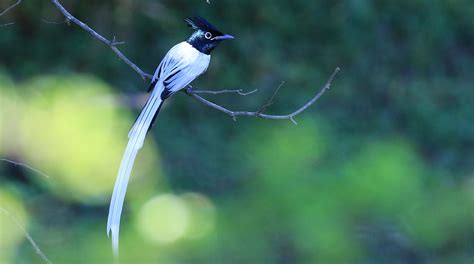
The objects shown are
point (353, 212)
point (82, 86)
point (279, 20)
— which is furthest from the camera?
point (279, 20)

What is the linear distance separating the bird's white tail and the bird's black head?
0.10 meters

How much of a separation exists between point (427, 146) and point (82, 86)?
156 centimetres

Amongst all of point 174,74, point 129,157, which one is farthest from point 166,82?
point 129,157

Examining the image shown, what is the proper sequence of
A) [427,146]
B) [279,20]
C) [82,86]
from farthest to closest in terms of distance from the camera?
[279,20] < [427,146] < [82,86]

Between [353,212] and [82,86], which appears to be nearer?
[353,212]

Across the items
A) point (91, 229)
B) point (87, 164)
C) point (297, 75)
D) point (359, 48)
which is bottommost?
point (91, 229)

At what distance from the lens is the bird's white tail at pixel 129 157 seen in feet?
4.27

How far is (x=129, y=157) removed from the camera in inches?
52.7

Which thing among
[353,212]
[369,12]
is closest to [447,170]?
[353,212]

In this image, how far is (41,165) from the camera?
11.5ft

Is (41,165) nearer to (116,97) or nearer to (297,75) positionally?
(116,97)

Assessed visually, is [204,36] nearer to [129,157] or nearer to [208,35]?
[208,35]

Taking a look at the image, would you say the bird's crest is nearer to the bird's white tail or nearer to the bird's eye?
the bird's eye

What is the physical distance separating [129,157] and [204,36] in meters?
0.24
